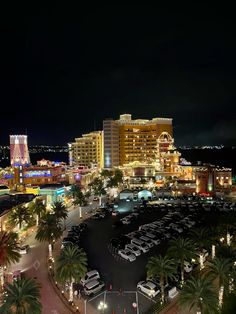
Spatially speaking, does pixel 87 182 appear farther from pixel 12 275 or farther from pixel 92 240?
pixel 12 275

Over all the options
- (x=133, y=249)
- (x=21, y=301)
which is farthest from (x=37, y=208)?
(x=21, y=301)

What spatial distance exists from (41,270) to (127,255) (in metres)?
11.4

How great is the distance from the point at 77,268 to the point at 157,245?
1810cm

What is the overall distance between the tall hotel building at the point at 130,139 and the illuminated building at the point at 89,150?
31.1 ft

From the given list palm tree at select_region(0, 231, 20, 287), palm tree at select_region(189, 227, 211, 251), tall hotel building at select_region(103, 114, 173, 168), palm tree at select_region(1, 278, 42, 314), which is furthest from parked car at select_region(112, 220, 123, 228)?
tall hotel building at select_region(103, 114, 173, 168)

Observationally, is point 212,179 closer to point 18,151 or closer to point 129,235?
point 129,235

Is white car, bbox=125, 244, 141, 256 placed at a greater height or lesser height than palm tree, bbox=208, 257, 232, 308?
lesser

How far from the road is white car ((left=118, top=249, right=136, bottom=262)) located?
10.3 meters

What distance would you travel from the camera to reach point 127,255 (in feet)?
121

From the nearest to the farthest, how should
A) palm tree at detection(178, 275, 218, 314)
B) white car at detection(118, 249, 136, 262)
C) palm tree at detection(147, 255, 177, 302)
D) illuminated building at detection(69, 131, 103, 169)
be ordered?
Answer: palm tree at detection(178, 275, 218, 314), palm tree at detection(147, 255, 177, 302), white car at detection(118, 249, 136, 262), illuminated building at detection(69, 131, 103, 169)

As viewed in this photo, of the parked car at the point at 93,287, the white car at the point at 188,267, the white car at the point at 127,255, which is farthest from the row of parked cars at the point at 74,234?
the white car at the point at 188,267

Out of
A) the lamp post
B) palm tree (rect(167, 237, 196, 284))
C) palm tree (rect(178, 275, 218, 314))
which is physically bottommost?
the lamp post

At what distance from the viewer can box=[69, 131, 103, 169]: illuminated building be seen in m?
129

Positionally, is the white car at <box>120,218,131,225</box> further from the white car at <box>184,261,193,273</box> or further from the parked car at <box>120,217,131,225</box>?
the white car at <box>184,261,193,273</box>
